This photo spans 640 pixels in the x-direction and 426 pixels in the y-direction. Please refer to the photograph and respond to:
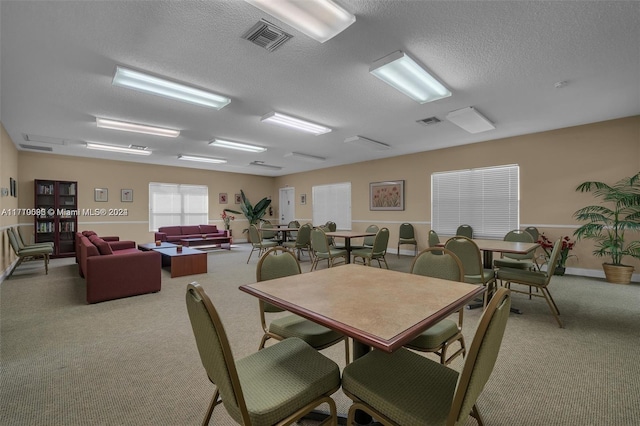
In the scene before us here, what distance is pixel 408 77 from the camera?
2.97 meters

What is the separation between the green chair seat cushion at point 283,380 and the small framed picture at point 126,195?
8577mm

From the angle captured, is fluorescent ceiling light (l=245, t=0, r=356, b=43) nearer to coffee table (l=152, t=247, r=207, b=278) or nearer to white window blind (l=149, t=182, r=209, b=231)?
coffee table (l=152, t=247, r=207, b=278)

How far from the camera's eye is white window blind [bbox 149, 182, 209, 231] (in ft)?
28.3

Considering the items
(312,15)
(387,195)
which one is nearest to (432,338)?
(312,15)

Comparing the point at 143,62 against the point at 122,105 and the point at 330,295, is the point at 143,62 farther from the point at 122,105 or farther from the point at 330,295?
the point at 330,295

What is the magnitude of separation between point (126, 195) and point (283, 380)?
29.1 ft

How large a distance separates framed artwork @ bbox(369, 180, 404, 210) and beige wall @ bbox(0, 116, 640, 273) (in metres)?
0.15

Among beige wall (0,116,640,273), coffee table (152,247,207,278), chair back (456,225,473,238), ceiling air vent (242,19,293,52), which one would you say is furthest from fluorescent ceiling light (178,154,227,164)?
chair back (456,225,473,238)

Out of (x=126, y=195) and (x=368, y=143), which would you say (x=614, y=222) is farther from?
(x=126, y=195)

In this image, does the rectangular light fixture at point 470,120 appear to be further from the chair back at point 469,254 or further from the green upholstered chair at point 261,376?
the green upholstered chair at point 261,376

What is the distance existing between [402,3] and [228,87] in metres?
2.09

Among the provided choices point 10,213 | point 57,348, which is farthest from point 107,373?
point 10,213

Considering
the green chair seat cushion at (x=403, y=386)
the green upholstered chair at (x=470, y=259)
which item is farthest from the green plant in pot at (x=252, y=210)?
the green chair seat cushion at (x=403, y=386)

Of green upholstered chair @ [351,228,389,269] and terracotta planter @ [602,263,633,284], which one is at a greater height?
green upholstered chair @ [351,228,389,269]
